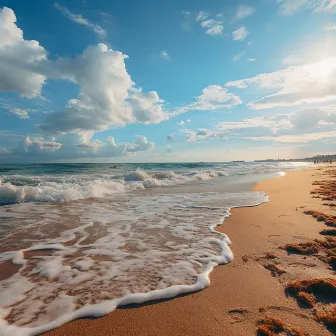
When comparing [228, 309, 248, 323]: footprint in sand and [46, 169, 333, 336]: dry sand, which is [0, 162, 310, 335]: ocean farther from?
[228, 309, 248, 323]: footprint in sand

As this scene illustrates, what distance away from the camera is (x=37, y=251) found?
4633mm

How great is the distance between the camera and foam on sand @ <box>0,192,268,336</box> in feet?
9.08

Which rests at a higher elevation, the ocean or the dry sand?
the dry sand

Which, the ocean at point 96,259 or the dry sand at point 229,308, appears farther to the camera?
the ocean at point 96,259

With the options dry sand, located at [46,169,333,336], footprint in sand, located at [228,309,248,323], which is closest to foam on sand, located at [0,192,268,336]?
dry sand, located at [46,169,333,336]

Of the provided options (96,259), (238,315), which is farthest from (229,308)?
(96,259)

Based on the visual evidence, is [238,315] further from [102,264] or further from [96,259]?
[96,259]

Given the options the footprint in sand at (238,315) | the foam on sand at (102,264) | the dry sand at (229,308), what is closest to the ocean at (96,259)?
the foam on sand at (102,264)

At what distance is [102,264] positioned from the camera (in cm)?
398

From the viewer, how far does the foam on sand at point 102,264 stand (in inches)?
109

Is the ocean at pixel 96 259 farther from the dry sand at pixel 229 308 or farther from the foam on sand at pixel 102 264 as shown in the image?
the dry sand at pixel 229 308

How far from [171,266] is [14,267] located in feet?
8.84

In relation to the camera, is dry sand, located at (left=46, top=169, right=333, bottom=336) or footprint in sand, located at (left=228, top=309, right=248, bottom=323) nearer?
dry sand, located at (left=46, top=169, right=333, bottom=336)

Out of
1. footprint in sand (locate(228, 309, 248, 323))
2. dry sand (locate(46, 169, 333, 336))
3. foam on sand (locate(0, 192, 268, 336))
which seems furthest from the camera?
foam on sand (locate(0, 192, 268, 336))
